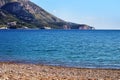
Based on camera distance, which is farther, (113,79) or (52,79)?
(113,79)

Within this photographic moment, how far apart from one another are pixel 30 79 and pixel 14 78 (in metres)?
1.22

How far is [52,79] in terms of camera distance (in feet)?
90.6

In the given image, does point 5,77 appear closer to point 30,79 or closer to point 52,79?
point 30,79

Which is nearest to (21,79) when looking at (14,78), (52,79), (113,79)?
(14,78)

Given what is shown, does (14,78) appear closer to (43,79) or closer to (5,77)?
(5,77)

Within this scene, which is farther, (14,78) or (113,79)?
(113,79)

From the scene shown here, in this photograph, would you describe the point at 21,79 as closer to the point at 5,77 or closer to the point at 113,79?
the point at 5,77

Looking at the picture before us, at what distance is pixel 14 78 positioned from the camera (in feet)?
86.2

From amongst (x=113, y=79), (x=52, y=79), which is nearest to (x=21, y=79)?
(x=52, y=79)

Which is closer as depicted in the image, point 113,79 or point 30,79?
point 30,79

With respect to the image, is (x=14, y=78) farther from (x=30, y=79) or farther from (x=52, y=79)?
(x=52, y=79)

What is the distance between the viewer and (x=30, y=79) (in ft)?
87.1

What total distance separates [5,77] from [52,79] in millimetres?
3763

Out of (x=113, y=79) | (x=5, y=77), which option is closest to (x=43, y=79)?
(x=5, y=77)
